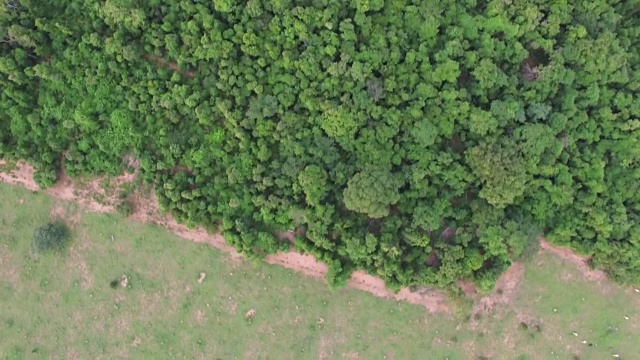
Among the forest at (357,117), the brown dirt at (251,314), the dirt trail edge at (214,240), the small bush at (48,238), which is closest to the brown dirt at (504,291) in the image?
the forest at (357,117)

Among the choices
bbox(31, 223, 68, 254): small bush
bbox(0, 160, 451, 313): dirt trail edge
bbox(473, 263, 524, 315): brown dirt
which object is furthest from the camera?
bbox(473, 263, 524, 315): brown dirt

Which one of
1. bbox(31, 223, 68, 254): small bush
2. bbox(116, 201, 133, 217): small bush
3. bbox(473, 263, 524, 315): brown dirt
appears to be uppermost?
bbox(473, 263, 524, 315): brown dirt

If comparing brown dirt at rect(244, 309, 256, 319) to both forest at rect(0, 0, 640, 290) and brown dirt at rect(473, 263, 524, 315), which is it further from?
brown dirt at rect(473, 263, 524, 315)

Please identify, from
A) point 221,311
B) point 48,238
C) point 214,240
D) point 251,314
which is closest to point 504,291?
point 251,314

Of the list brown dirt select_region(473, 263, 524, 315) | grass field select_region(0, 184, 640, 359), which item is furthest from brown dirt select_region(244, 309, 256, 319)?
brown dirt select_region(473, 263, 524, 315)

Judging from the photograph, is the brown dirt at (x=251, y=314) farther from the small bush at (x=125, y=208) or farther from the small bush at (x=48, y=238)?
the small bush at (x=48, y=238)

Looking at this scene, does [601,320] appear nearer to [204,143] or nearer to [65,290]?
[204,143]

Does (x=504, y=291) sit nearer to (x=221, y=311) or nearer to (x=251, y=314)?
(x=251, y=314)
